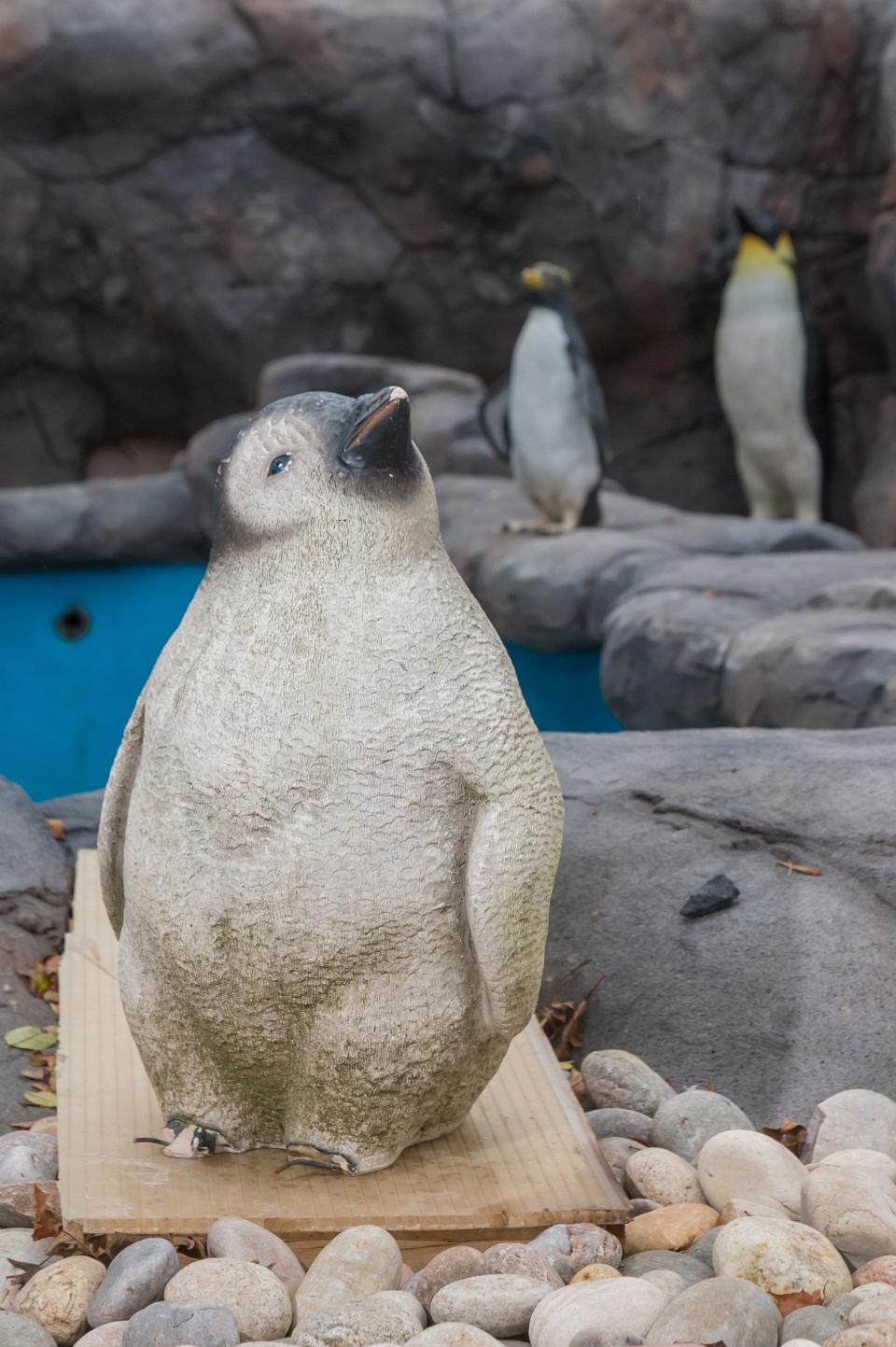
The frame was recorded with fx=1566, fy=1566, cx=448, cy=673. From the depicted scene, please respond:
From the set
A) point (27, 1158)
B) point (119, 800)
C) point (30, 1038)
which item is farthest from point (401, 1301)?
point (30, 1038)

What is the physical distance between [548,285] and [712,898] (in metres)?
5.02

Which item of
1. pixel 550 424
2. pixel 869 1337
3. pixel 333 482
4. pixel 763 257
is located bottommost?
pixel 550 424

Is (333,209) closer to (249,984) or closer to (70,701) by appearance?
(70,701)

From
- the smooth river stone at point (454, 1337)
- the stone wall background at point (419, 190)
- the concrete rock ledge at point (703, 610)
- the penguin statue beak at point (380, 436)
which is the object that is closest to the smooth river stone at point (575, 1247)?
the smooth river stone at point (454, 1337)

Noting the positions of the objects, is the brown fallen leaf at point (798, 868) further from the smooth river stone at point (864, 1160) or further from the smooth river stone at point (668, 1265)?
the smooth river stone at point (668, 1265)

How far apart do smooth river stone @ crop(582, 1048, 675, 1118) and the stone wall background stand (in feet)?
23.8

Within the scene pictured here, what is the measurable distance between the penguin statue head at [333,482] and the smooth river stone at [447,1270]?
0.87 m

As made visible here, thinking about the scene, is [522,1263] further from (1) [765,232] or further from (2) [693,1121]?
(1) [765,232]

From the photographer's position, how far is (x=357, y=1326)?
173 centimetres

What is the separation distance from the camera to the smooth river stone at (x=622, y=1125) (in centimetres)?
243

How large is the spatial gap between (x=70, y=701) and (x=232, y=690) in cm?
592

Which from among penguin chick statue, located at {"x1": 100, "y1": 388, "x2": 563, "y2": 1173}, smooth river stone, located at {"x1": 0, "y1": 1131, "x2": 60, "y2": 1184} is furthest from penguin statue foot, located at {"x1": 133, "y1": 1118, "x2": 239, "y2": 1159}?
smooth river stone, located at {"x1": 0, "y1": 1131, "x2": 60, "y2": 1184}

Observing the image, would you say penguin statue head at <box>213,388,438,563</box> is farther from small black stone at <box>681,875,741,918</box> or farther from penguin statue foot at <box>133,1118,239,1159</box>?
small black stone at <box>681,875,741,918</box>

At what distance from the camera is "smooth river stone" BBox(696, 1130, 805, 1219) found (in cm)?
212
